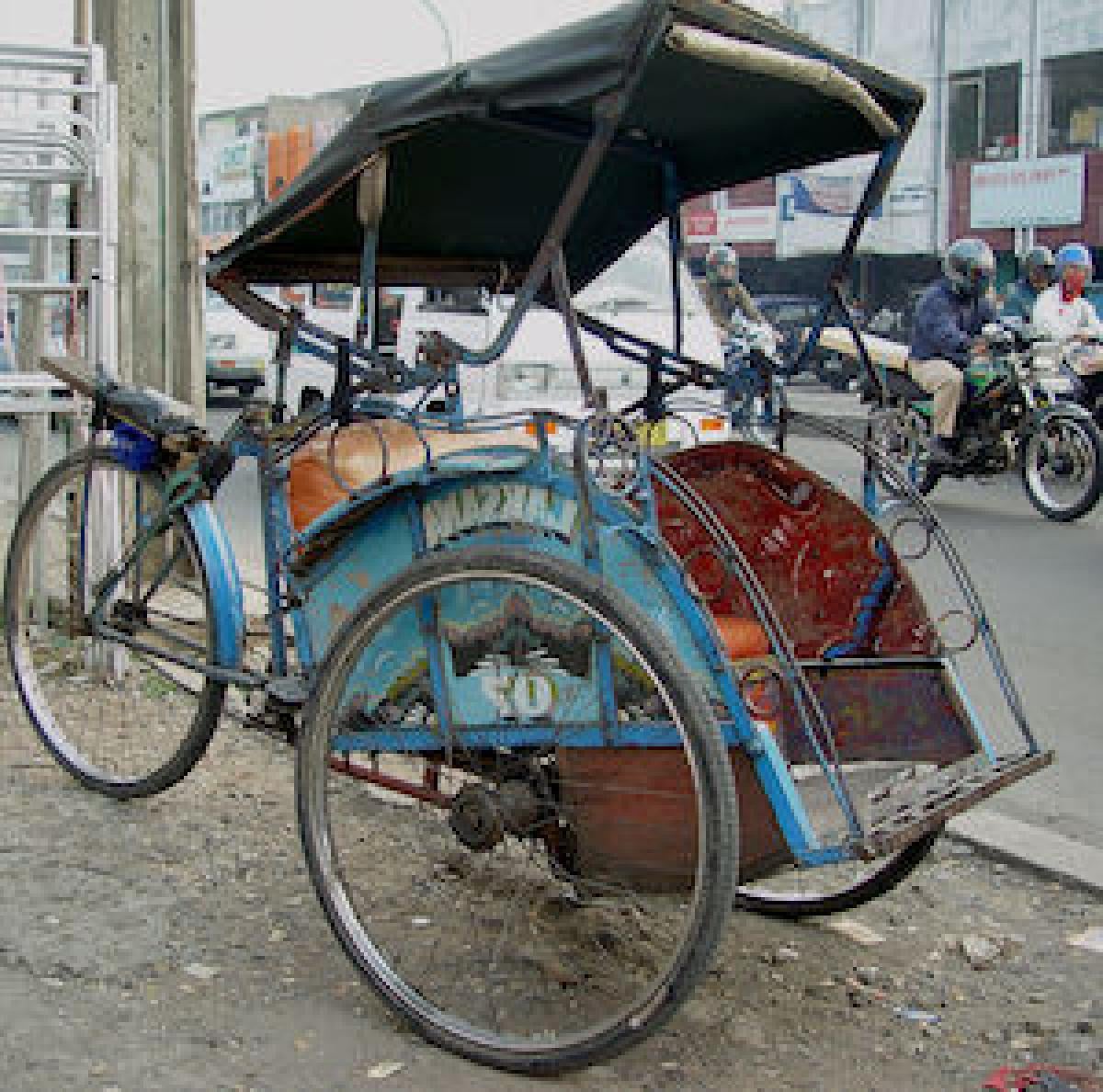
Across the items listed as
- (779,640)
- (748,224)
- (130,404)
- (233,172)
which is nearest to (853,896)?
(779,640)

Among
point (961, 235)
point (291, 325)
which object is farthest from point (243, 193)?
point (291, 325)

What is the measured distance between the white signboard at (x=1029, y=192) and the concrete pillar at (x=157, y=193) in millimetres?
25346

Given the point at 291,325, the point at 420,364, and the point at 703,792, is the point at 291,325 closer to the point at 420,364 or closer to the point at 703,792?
the point at 420,364

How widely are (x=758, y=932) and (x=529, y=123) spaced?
6.46ft

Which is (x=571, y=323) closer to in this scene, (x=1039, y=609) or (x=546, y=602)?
(x=546, y=602)

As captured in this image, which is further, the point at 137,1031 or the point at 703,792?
the point at 137,1031

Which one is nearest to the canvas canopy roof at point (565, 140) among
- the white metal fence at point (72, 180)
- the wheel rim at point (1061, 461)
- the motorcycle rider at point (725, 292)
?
the white metal fence at point (72, 180)

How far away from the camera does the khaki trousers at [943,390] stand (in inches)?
427

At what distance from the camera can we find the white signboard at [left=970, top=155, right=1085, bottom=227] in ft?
94.1

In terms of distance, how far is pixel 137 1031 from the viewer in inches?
117

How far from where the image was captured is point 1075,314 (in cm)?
1216

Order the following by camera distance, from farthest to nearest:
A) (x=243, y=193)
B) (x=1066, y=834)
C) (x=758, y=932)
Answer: (x=243, y=193) → (x=1066, y=834) → (x=758, y=932)

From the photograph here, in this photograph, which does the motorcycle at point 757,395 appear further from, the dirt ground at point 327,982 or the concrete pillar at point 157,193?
the concrete pillar at point 157,193

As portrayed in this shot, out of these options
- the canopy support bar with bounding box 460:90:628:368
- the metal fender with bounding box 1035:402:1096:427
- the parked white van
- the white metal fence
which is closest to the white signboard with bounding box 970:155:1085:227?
the metal fender with bounding box 1035:402:1096:427
